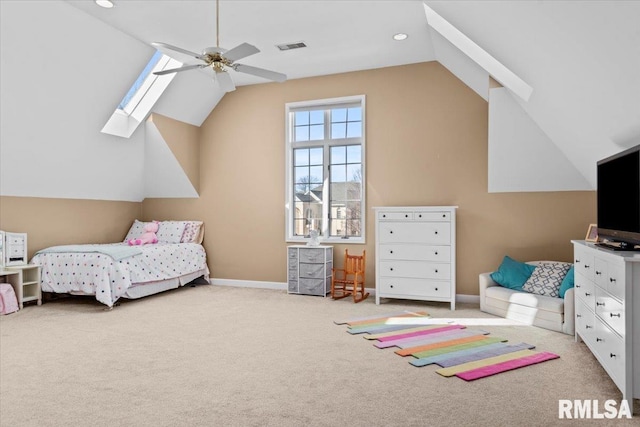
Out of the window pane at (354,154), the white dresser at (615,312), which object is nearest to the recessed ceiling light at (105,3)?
the window pane at (354,154)

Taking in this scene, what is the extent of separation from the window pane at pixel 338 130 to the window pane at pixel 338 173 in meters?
0.43

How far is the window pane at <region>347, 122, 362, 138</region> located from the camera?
6.19 meters

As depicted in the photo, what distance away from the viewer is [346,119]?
6270 millimetres

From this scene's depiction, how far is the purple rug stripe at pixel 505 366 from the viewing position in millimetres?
2975

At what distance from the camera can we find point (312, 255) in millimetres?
5918

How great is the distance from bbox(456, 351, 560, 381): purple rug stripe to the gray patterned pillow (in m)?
1.16

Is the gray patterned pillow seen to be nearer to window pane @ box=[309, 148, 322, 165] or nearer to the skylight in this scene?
window pane @ box=[309, 148, 322, 165]

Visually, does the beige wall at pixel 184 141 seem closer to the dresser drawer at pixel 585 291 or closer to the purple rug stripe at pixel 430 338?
the purple rug stripe at pixel 430 338

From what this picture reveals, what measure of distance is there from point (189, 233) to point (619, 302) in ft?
18.3

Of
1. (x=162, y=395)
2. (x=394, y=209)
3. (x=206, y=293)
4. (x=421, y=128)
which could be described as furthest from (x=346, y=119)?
(x=162, y=395)

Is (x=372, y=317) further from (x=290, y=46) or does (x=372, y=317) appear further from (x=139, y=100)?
(x=139, y=100)

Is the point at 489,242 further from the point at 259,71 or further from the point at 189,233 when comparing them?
the point at 189,233

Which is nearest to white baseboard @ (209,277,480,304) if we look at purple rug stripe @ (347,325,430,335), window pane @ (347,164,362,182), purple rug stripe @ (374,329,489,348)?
window pane @ (347,164,362,182)

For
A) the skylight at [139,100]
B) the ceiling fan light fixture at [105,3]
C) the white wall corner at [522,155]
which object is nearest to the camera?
the ceiling fan light fixture at [105,3]
